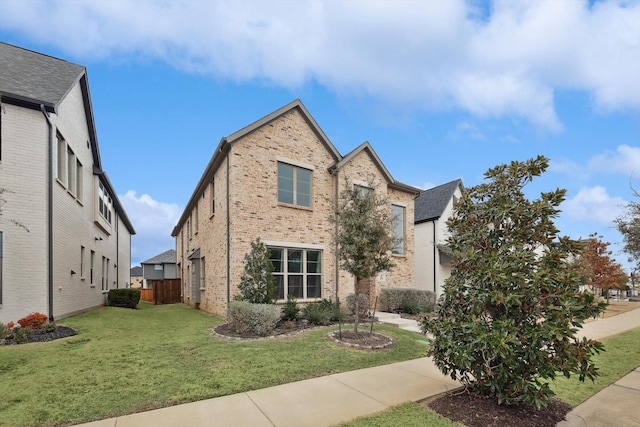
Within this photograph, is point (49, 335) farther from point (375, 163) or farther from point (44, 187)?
point (375, 163)

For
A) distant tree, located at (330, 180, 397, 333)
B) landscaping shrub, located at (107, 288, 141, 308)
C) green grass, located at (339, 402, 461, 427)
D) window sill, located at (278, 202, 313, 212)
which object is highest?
window sill, located at (278, 202, 313, 212)

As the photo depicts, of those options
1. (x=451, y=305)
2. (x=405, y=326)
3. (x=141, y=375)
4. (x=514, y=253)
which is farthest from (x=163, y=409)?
(x=405, y=326)

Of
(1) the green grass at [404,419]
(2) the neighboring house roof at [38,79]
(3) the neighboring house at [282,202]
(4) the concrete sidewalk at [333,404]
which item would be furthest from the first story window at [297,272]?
(2) the neighboring house roof at [38,79]

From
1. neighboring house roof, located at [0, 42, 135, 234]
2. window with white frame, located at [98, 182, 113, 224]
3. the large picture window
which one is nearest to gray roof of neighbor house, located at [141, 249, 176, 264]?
window with white frame, located at [98, 182, 113, 224]

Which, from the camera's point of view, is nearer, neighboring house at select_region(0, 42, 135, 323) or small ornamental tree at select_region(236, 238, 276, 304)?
neighboring house at select_region(0, 42, 135, 323)

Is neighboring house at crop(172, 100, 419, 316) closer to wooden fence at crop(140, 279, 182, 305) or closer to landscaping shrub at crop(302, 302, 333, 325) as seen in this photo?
landscaping shrub at crop(302, 302, 333, 325)

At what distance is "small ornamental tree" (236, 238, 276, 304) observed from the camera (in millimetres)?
11023

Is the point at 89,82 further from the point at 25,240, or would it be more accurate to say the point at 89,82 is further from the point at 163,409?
the point at 163,409

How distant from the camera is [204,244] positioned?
16797 mm

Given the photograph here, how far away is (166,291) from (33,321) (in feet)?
53.2

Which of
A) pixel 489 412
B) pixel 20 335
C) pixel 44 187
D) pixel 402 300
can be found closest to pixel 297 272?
pixel 402 300

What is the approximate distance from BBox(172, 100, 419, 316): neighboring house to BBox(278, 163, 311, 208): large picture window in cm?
4

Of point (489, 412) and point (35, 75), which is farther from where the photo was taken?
point (35, 75)

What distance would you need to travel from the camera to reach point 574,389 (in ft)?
18.5
